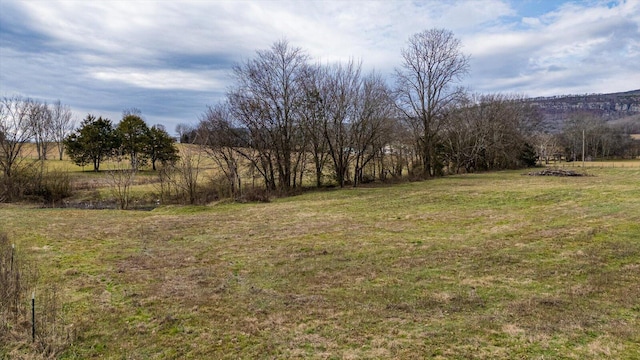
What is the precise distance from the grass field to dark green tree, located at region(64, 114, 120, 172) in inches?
1100

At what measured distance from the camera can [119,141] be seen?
38.7 meters

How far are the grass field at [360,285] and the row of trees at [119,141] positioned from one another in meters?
27.9

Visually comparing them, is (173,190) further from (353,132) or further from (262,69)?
(353,132)

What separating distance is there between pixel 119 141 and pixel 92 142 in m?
2.42

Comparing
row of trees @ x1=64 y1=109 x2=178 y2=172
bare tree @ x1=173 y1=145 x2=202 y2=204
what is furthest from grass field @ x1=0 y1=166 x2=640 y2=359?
row of trees @ x1=64 y1=109 x2=178 y2=172

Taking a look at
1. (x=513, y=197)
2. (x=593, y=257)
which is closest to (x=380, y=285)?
(x=593, y=257)

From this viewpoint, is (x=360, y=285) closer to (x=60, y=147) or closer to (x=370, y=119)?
(x=370, y=119)

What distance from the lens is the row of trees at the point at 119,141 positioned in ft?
121

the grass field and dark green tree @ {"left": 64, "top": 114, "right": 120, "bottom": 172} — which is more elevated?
dark green tree @ {"left": 64, "top": 114, "right": 120, "bottom": 172}

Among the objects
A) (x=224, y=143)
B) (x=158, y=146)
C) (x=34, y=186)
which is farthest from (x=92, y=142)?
(x=224, y=143)

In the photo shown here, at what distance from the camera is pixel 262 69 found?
74.4 ft

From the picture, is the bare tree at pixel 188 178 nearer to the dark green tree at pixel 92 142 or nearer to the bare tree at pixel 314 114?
the bare tree at pixel 314 114

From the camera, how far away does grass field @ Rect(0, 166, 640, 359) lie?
13.9ft

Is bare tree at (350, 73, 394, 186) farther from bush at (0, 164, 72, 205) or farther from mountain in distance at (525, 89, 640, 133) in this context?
mountain in distance at (525, 89, 640, 133)
